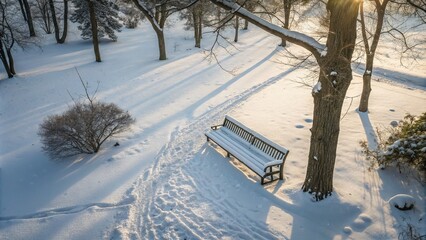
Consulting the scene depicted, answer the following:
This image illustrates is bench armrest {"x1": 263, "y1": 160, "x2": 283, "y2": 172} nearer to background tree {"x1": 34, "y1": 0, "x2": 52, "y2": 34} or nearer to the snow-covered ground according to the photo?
the snow-covered ground

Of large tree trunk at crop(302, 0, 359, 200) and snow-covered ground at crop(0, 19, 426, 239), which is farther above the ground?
large tree trunk at crop(302, 0, 359, 200)

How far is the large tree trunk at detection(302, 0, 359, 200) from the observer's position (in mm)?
4609

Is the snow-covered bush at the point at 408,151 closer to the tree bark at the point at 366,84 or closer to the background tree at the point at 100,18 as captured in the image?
the tree bark at the point at 366,84

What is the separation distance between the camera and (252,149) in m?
7.63

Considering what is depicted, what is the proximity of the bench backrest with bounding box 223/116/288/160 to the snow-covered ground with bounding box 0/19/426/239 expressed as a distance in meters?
0.64

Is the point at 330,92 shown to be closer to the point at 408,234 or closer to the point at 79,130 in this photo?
the point at 408,234

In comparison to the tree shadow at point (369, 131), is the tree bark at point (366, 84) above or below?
above

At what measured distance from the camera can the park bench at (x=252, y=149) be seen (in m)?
6.66

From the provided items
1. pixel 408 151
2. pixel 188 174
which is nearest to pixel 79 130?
pixel 188 174

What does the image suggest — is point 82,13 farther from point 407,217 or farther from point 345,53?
point 407,217

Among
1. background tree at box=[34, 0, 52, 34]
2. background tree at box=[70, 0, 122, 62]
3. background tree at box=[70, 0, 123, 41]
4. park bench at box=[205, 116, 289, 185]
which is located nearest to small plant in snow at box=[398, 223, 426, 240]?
park bench at box=[205, 116, 289, 185]

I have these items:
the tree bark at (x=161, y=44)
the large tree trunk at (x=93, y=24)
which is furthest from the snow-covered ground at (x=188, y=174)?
the tree bark at (x=161, y=44)

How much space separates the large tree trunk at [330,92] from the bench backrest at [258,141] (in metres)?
1.02

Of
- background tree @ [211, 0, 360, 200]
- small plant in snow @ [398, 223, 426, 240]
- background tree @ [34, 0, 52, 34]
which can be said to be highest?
background tree @ [211, 0, 360, 200]
